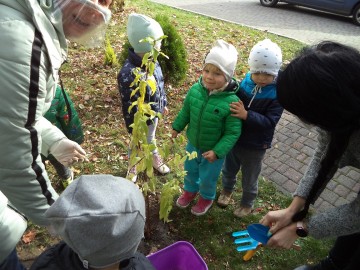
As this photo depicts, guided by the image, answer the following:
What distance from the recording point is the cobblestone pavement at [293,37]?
142 inches

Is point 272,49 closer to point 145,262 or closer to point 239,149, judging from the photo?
point 239,149

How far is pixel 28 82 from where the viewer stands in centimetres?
133

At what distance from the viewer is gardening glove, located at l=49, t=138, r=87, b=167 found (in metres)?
1.97

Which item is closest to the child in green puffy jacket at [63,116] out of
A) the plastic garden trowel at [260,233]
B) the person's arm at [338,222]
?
the plastic garden trowel at [260,233]

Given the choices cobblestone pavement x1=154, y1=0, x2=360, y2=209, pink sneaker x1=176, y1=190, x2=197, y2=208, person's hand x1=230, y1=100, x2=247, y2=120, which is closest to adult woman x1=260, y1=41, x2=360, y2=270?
cobblestone pavement x1=154, y1=0, x2=360, y2=209

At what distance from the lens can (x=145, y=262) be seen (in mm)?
1558

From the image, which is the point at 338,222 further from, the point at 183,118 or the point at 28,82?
the point at 28,82

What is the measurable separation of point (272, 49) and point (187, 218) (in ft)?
5.55

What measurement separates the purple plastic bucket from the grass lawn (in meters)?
0.54

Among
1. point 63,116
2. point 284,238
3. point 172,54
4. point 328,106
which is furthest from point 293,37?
point 328,106

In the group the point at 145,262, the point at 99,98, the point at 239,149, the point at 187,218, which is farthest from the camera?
the point at 99,98

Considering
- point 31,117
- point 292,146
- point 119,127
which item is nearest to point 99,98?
point 119,127

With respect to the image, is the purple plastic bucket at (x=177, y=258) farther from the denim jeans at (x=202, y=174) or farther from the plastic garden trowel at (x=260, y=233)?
the denim jeans at (x=202, y=174)

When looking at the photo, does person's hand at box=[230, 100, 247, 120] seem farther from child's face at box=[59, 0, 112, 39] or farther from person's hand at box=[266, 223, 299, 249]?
child's face at box=[59, 0, 112, 39]
